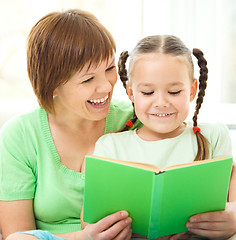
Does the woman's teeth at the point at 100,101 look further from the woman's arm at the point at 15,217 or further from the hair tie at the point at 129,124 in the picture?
the woman's arm at the point at 15,217

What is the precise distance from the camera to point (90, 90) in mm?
1423

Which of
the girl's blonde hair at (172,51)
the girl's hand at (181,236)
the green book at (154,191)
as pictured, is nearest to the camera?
the green book at (154,191)

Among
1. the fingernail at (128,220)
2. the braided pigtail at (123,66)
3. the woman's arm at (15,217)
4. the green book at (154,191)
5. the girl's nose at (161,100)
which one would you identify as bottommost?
the woman's arm at (15,217)

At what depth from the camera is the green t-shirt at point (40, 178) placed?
1457mm

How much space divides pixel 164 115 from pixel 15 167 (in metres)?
0.60

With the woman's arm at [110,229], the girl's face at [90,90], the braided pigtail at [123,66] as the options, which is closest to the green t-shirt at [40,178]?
the girl's face at [90,90]

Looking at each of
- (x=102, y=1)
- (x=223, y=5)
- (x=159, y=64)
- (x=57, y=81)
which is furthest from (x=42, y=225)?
(x=223, y=5)

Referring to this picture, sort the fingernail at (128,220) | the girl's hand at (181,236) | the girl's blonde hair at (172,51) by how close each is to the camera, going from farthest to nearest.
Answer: the girl's blonde hair at (172,51) < the girl's hand at (181,236) < the fingernail at (128,220)

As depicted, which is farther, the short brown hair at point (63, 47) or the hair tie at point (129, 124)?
the hair tie at point (129, 124)

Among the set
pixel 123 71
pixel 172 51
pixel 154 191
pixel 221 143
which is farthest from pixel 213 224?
pixel 123 71

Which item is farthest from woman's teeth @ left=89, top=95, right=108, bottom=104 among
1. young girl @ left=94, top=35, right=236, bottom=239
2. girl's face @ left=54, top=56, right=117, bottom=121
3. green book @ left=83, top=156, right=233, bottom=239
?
green book @ left=83, top=156, right=233, bottom=239

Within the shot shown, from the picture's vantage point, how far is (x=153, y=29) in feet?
8.24

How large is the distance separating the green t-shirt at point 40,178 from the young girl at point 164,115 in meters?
0.18

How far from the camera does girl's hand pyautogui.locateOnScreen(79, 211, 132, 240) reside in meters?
1.16
